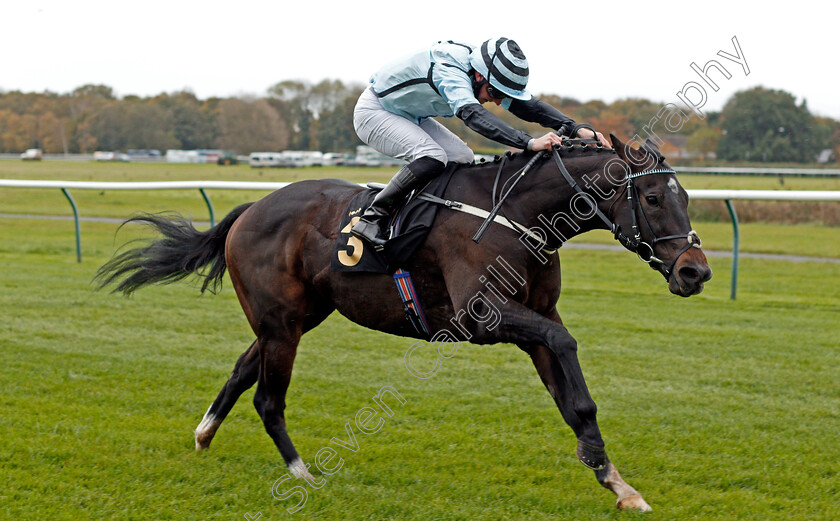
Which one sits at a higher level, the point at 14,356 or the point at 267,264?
the point at 267,264

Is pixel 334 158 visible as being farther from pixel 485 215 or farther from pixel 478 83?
pixel 485 215

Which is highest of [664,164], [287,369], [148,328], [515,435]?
[664,164]

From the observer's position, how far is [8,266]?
1152 cm

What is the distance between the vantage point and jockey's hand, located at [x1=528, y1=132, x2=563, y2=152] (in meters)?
3.73

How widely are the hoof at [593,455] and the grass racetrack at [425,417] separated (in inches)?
10.7

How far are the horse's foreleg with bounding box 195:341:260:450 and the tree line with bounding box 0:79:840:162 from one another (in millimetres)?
2472

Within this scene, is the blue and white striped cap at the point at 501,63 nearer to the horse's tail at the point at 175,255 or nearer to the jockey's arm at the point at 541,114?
the jockey's arm at the point at 541,114

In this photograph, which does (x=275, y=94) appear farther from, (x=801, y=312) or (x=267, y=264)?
(x=267, y=264)

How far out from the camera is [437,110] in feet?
14.0

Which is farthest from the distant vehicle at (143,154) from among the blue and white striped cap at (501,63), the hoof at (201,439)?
the blue and white striped cap at (501,63)

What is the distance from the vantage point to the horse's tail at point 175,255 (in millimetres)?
5031

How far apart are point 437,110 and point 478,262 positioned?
3.26ft

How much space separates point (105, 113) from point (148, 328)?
2676 cm

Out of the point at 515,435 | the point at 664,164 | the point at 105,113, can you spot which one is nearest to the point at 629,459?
the point at 515,435
